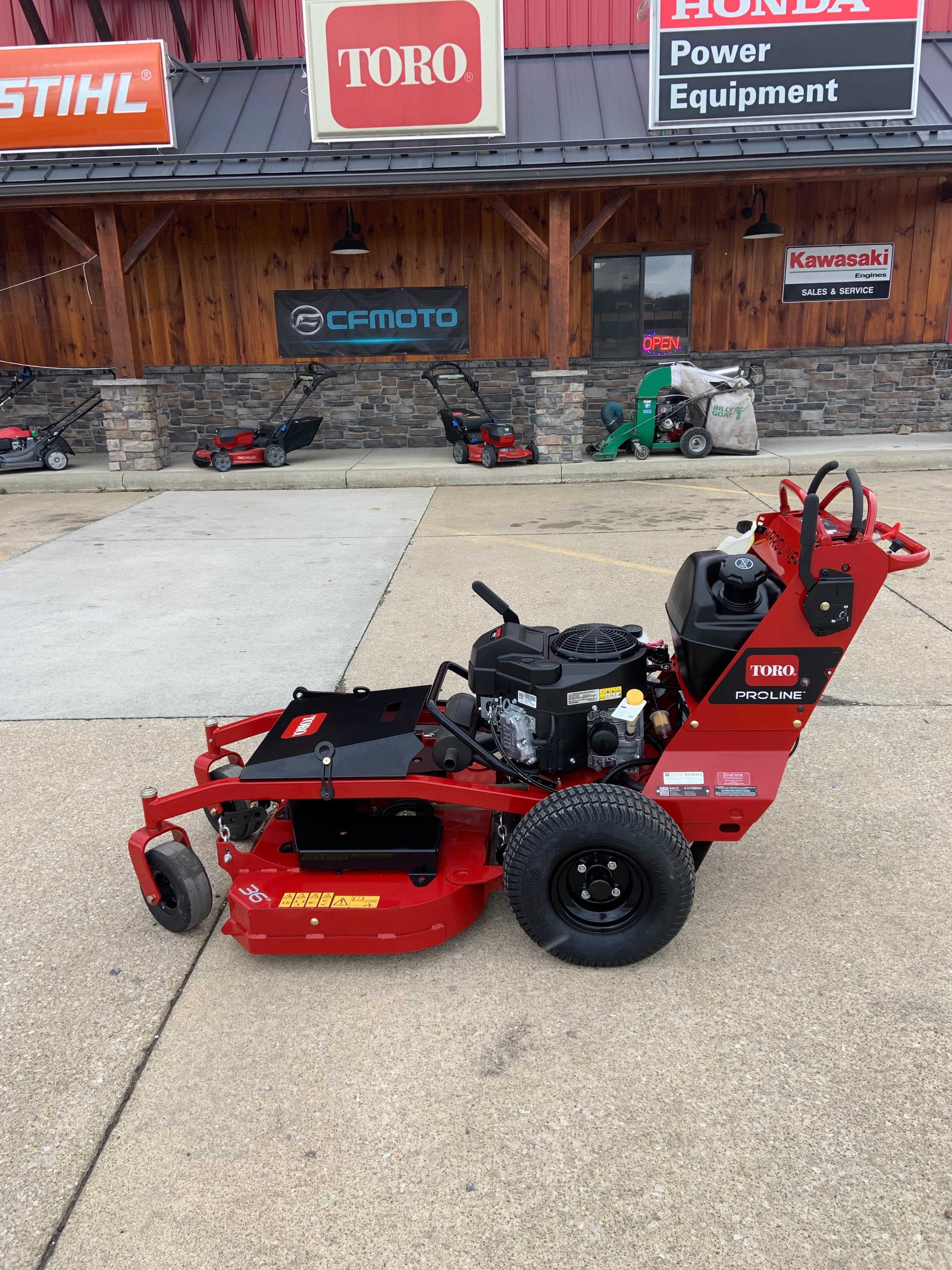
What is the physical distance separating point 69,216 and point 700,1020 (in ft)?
49.9

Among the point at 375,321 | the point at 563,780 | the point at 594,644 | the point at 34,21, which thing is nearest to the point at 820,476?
the point at 594,644

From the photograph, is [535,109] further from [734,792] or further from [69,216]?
[734,792]

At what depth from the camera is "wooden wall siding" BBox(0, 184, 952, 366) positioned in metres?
13.5

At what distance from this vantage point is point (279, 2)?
45.9 ft

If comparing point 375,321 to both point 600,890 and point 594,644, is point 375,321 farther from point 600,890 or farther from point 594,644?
point 600,890

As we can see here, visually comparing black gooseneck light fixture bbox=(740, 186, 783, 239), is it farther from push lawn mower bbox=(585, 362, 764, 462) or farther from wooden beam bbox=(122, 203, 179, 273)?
wooden beam bbox=(122, 203, 179, 273)

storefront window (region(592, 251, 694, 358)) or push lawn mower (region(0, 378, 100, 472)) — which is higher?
storefront window (region(592, 251, 694, 358))

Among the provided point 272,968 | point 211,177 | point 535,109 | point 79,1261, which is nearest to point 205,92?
point 211,177

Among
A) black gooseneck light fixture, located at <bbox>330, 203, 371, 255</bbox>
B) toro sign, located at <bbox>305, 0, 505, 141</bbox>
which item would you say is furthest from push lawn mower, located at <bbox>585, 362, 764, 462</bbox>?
black gooseneck light fixture, located at <bbox>330, 203, 371, 255</bbox>

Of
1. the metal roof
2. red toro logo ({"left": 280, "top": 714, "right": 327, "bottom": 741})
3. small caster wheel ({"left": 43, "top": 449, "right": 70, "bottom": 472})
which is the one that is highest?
the metal roof

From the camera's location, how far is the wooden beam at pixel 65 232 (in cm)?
1234

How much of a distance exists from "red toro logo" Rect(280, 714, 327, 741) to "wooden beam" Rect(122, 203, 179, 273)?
11.0 meters

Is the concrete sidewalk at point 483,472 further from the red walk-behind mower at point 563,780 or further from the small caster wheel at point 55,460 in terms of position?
the red walk-behind mower at point 563,780

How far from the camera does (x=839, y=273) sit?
45.0 ft
